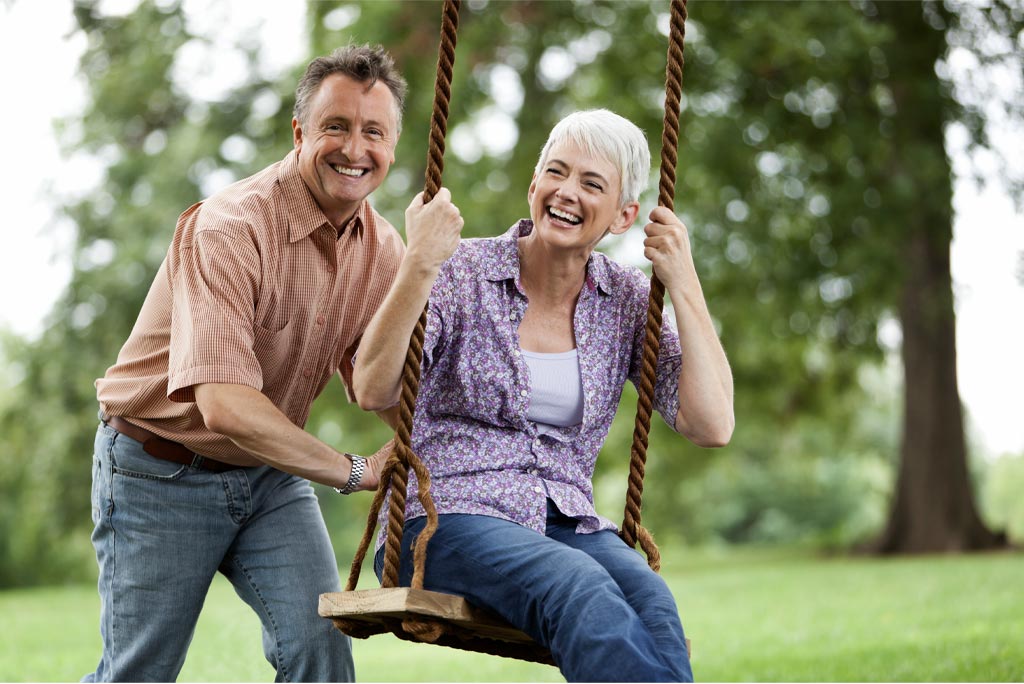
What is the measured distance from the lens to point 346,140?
329 cm

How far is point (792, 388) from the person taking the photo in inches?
669

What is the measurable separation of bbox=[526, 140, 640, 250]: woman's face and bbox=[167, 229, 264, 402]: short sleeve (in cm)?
78

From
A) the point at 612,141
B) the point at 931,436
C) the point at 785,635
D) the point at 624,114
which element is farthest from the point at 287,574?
the point at 931,436

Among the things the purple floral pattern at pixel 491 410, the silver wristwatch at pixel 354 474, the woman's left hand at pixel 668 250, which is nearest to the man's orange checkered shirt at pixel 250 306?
the silver wristwatch at pixel 354 474

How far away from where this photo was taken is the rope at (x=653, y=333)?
303cm

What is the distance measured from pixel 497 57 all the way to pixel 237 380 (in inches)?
426

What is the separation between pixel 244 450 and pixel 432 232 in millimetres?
841

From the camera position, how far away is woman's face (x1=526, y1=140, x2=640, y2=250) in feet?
9.81

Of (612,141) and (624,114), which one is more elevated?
(624,114)

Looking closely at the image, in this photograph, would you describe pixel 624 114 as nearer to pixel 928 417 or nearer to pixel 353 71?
pixel 928 417

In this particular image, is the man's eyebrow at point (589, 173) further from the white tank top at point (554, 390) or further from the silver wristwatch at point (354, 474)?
the silver wristwatch at point (354, 474)

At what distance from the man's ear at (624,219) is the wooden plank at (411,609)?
1008 millimetres

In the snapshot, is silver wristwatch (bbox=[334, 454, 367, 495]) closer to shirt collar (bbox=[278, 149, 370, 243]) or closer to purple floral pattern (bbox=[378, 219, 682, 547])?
purple floral pattern (bbox=[378, 219, 682, 547])

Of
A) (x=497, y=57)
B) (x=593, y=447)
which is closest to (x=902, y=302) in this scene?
(x=497, y=57)
